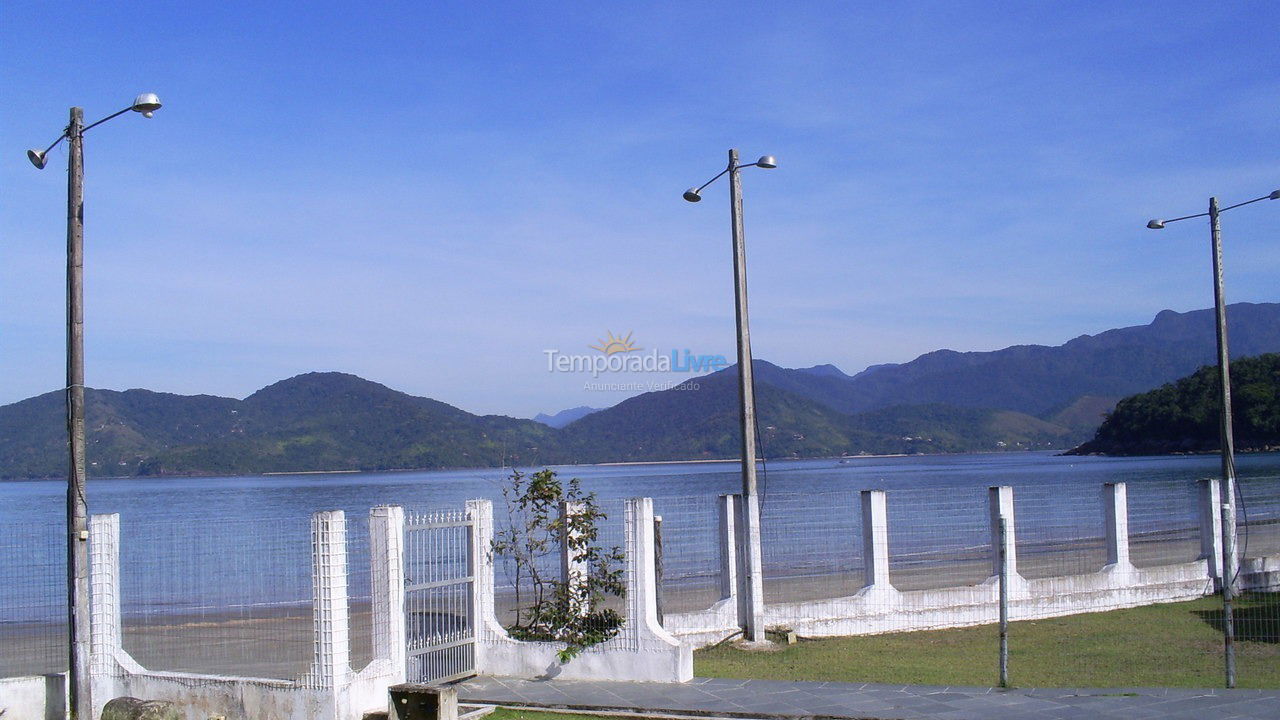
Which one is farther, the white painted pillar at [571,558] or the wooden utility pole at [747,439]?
the wooden utility pole at [747,439]

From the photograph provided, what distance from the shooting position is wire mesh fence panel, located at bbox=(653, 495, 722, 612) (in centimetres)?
1555

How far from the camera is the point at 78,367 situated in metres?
10.7

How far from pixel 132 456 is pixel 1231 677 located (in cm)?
17747

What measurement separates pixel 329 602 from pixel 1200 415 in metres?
97.8

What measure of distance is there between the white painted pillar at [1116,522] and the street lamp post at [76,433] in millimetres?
14147

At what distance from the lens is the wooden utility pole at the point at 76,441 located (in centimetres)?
1055

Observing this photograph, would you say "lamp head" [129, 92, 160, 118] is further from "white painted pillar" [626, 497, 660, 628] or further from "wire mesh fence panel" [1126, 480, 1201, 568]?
"wire mesh fence panel" [1126, 480, 1201, 568]

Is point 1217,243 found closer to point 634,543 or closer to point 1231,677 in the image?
point 1231,677

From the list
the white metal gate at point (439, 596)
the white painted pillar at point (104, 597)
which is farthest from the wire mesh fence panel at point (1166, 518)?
the white painted pillar at point (104, 597)

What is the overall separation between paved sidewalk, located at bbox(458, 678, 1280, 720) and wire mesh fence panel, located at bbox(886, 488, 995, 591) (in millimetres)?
6204

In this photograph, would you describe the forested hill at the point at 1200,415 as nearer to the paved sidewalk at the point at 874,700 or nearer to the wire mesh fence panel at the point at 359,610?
the wire mesh fence panel at the point at 359,610

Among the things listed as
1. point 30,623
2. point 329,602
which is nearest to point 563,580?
point 329,602

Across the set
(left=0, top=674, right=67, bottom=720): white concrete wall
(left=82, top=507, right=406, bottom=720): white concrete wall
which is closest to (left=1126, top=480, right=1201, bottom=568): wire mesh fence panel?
(left=82, top=507, right=406, bottom=720): white concrete wall

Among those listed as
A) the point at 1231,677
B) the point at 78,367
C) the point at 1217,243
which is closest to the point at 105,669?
the point at 78,367
